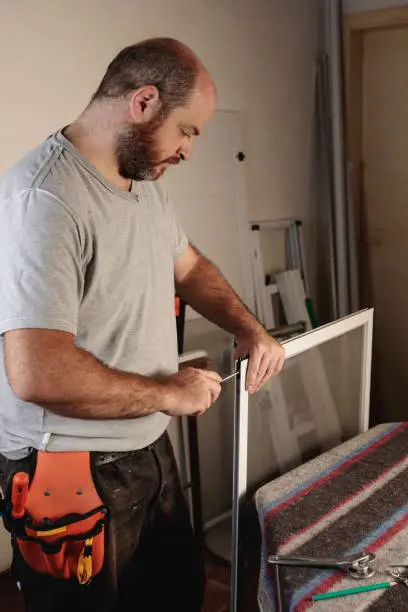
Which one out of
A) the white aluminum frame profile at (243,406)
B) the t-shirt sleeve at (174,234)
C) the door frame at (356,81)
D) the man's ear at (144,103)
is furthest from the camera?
the door frame at (356,81)

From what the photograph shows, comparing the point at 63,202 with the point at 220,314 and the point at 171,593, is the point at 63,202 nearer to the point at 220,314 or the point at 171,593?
the point at 220,314

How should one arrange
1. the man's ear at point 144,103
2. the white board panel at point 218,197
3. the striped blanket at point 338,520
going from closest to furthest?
the striped blanket at point 338,520 → the man's ear at point 144,103 → the white board panel at point 218,197

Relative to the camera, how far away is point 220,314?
4.80 feet

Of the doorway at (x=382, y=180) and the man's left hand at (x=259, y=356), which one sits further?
the doorway at (x=382, y=180)

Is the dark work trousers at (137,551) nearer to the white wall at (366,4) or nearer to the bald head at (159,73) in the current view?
the bald head at (159,73)

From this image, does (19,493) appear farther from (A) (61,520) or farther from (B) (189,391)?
(B) (189,391)

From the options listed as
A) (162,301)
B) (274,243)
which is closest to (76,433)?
(162,301)

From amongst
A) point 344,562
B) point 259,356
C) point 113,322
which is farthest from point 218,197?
point 344,562

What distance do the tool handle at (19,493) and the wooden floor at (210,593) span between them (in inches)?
41.1

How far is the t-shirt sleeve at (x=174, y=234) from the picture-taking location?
54.0 inches

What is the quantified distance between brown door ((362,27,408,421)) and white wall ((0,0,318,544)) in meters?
0.27

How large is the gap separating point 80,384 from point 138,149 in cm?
42

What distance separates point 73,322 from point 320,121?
2261 mm

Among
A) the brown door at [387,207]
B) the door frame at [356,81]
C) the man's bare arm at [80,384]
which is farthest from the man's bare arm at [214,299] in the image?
the brown door at [387,207]
